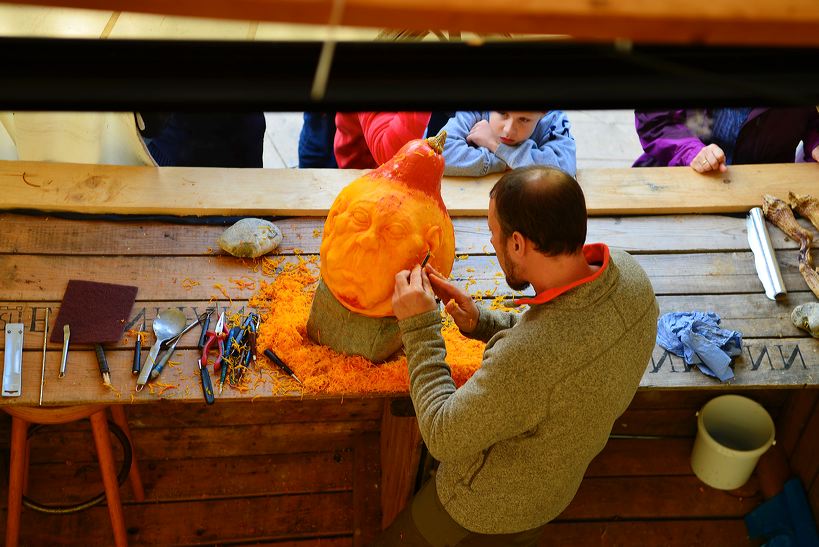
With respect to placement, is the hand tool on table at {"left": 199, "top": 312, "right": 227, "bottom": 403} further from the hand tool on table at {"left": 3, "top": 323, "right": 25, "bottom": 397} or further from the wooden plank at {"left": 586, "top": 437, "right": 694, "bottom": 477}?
the wooden plank at {"left": 586, "top": 437, "right": 694, "bottom": 477}

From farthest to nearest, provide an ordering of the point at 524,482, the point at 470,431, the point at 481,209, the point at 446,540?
the point at 481,209 < the point at 446,540 < the point at 524,482 < the point at 470,431

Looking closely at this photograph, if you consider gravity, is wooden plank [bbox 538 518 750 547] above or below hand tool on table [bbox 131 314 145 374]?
below

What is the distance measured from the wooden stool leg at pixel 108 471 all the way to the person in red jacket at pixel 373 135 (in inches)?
50.6

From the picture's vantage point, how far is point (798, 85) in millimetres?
828

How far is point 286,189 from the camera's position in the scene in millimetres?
2848

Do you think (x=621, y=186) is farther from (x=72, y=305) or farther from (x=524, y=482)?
(x=72, y=305)

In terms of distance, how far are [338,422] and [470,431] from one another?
1.67 meters

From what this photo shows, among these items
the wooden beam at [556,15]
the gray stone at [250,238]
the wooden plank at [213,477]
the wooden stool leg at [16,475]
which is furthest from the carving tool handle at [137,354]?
the wooden beam at [556,15]

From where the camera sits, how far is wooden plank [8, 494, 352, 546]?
10.1 ft

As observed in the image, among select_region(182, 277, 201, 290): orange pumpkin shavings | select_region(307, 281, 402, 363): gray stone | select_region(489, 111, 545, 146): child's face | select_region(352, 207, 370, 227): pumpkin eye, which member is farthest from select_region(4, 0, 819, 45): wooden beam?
select_region(489, 111, 545, 146): child's face

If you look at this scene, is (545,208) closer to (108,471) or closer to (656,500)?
(108,471)

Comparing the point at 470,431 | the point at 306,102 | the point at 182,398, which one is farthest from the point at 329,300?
the point at 306,102

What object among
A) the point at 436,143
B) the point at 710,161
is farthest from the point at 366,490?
the point at 710,161

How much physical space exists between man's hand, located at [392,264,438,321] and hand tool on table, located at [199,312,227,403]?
61cm
